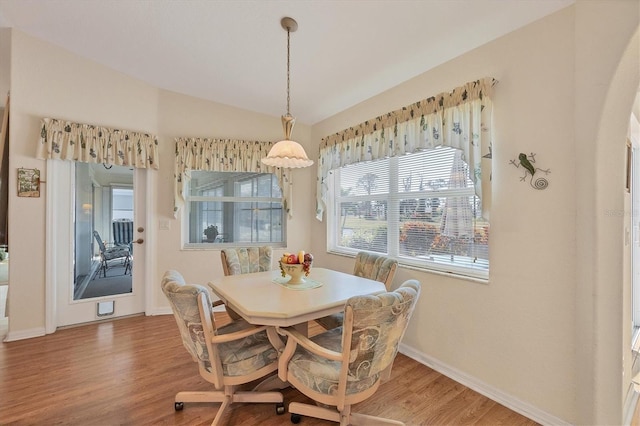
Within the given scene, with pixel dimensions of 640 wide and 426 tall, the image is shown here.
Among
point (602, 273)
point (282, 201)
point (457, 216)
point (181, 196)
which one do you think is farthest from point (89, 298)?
point (602, 273)

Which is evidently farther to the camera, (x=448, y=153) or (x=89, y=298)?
(x=89, y=298)

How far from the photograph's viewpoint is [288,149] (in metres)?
2.01

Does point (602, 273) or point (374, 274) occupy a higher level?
point (602, 273)

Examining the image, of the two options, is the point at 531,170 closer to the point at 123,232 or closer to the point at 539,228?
the point at 539,228

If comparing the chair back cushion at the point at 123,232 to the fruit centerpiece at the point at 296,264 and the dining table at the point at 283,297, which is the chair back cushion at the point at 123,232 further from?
the fruit centerpiece at the point at 296,264

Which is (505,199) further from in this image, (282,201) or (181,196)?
(181,196)

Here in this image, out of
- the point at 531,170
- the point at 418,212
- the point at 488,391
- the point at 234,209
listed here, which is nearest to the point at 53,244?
the point at 234,209

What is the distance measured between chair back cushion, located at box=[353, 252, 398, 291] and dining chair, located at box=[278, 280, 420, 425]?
0.88 m

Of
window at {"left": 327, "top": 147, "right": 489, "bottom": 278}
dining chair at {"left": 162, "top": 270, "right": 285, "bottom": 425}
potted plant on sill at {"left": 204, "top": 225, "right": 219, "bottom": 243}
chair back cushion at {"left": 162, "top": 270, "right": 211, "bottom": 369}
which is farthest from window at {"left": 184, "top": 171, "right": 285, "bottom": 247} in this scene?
chair back cushion at {"left": 162, "top": 270, "right": 211, "bottom": 369}

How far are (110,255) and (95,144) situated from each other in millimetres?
1372

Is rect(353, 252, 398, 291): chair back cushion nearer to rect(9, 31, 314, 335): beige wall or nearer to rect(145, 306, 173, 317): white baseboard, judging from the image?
rect(9, 31, 314, 335): beige wall

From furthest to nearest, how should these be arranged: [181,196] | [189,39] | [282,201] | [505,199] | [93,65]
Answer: [282,201] < [181,196] < [93,65] < [189,39] < [505,199]

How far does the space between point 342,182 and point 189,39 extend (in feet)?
7.49

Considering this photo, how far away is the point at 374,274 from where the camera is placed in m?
2.60
